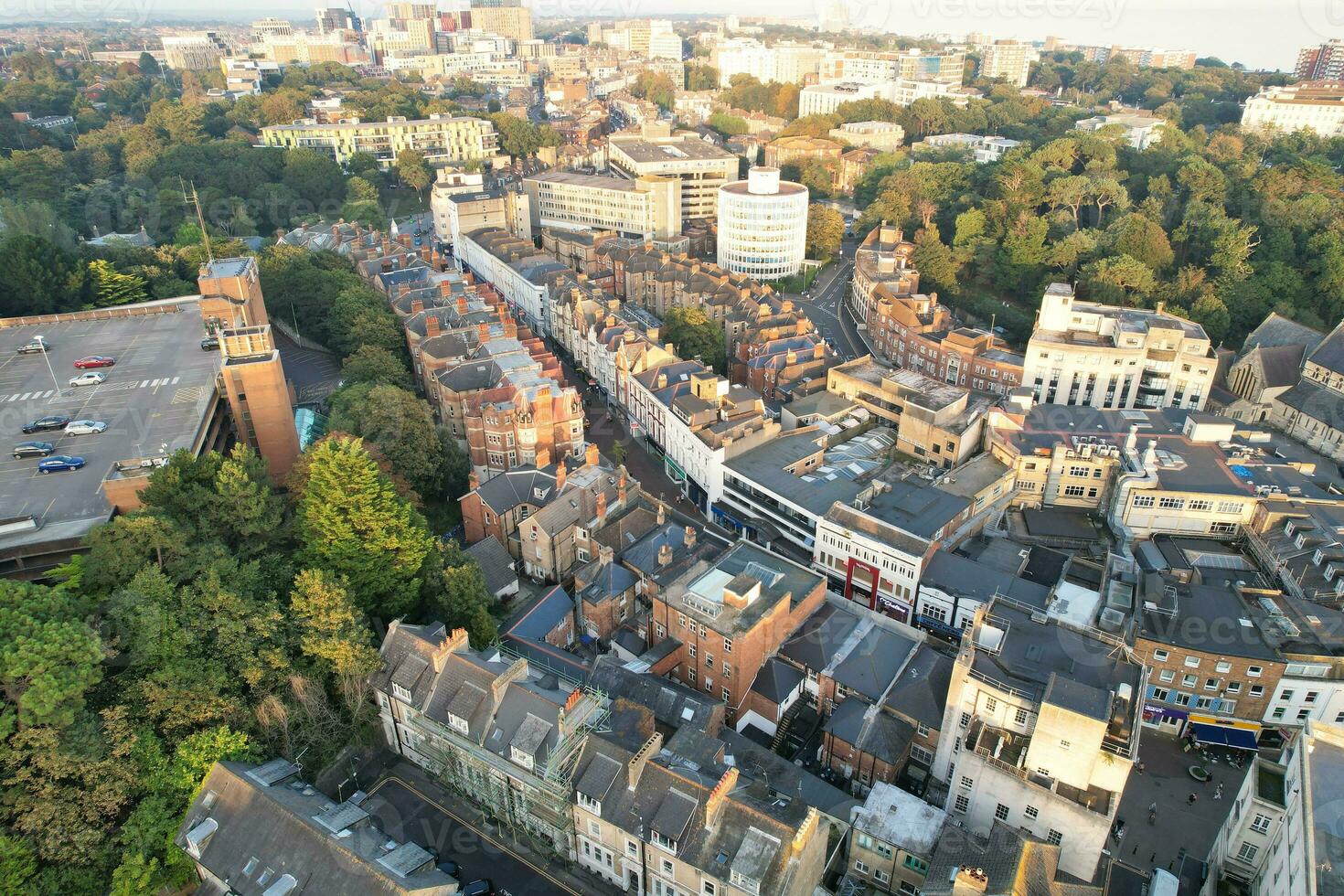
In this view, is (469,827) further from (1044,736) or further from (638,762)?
(1044,736)

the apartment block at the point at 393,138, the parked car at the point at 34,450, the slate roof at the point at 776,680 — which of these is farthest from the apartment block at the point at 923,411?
the apartment block at the point at 393,138

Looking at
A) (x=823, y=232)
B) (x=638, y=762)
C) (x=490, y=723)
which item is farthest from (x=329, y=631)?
(x=823, y=232)

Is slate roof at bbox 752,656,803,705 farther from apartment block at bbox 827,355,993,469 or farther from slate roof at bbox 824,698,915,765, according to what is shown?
apartment block at bbox 827,355,993,469

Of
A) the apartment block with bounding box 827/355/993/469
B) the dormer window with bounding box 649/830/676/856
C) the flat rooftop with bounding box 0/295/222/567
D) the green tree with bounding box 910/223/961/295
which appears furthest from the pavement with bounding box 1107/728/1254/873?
the green tree with bounding box 910/223/961/295

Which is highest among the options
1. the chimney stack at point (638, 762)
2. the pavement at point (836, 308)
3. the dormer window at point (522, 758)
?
the chimney stack at point (638, 762)

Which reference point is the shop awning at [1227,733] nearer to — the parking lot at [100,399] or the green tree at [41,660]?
the green tree at [41,660]

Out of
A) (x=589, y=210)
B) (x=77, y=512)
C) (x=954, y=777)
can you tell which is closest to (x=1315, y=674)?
(x=954, y=777)
